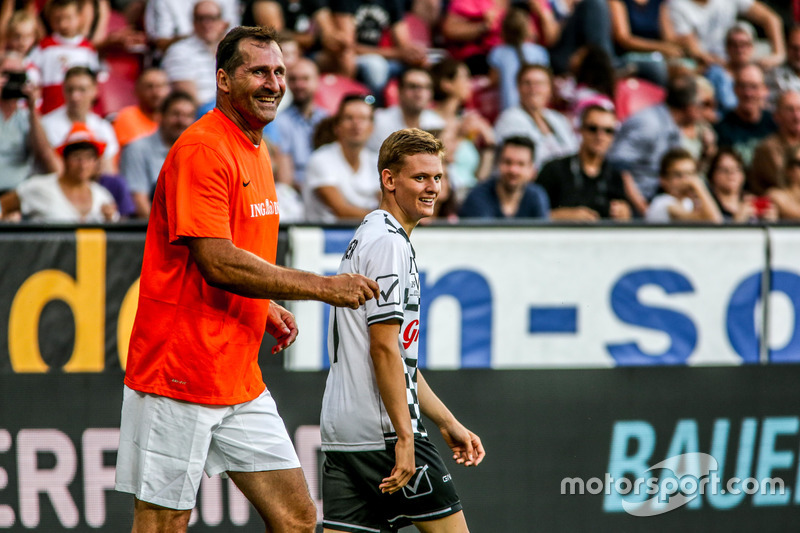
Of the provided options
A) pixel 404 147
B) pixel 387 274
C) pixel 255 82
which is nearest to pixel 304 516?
pixel 387 274

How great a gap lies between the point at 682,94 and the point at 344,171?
13.2 ft

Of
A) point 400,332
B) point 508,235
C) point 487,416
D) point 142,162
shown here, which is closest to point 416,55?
point 142,162

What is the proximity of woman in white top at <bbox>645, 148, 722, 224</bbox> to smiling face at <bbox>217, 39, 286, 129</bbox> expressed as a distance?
4983 millimetres

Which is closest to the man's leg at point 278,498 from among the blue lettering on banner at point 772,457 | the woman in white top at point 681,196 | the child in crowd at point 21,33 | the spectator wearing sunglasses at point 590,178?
the blue lettering on banner at point 772,457

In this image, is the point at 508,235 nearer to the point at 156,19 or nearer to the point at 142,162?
the point at 142,162

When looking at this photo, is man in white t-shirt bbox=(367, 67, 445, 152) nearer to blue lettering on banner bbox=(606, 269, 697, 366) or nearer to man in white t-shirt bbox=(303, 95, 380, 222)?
man in white t-shirt bbox=(303, 95, 380, 222)

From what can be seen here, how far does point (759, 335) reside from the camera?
5.94 m

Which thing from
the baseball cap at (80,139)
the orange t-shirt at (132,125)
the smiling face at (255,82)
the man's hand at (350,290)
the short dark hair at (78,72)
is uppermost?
the short dark hair at (78,72)

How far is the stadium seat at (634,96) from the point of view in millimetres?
10250

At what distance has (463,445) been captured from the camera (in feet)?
12.2

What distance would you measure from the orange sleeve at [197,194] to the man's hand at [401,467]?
92cm

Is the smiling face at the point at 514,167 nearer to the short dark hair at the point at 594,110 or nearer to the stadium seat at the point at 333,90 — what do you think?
the short dark hair at the point at 594,110

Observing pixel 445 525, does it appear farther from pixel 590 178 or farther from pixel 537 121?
pixel 537 121

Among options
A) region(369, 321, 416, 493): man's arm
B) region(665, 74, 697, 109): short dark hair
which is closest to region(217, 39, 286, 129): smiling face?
region(369, 321, 416, 493): man's arm
